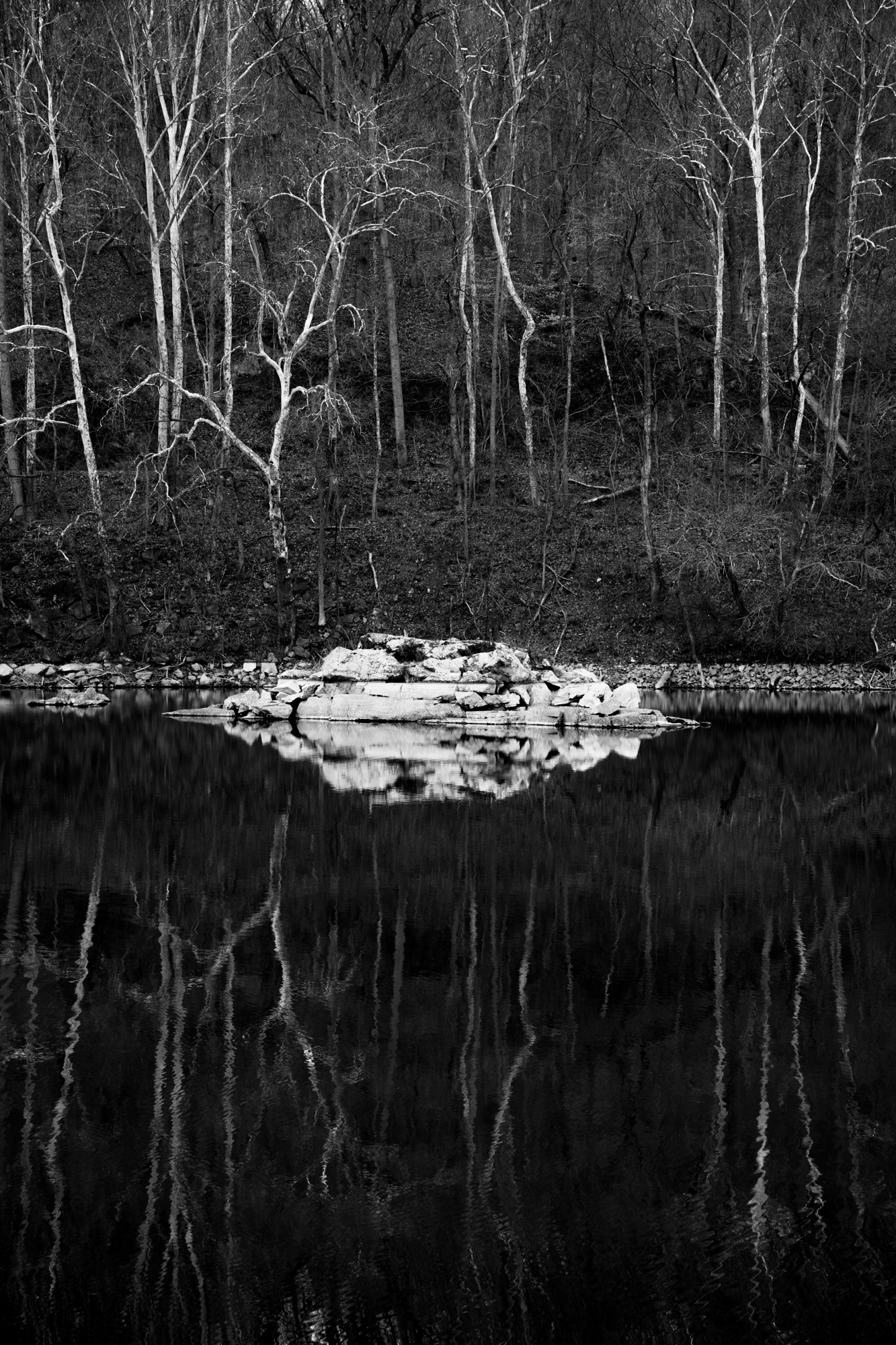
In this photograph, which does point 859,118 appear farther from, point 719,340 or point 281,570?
point 281,570

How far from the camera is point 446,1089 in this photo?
18.4 ft

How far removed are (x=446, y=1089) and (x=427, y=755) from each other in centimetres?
1321

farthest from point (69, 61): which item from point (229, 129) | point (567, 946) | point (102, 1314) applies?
point (102, 1314)

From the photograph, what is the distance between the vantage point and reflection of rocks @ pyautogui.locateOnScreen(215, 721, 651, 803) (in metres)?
15.1

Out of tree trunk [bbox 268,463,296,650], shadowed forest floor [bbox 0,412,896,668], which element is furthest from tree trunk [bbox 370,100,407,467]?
tree trunk [bbox 268,463,296,650]

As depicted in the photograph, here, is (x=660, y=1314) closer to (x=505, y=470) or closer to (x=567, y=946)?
(x=567, y=946)

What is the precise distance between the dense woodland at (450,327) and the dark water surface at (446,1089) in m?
20.9

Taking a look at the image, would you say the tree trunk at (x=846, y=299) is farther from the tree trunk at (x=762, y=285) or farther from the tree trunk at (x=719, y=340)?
the tree trunk at (x=719, y=340)

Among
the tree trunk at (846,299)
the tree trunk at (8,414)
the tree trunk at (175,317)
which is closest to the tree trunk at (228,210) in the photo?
the tree trunk at (175,317)

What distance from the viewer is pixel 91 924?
8.44 meters

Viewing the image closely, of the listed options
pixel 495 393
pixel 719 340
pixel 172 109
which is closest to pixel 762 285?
pixel 719 340

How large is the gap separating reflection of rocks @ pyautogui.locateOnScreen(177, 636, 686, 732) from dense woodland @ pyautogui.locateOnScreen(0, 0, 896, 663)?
5651 mm

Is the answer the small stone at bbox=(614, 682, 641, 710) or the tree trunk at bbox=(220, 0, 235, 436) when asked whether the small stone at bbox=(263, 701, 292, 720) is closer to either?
the small stone at bbox=(614, 682, 641, 710)

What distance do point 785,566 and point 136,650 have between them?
57.4 feet
